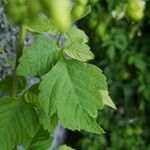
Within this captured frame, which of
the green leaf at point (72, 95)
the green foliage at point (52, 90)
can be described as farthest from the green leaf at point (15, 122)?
the green leaf at point (72, 95)

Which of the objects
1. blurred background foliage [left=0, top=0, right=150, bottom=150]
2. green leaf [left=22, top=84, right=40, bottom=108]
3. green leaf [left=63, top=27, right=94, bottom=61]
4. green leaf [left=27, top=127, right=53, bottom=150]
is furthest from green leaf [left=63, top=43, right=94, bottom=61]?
blurred background foliage [left=0, top=0, right=150, bottom=150]

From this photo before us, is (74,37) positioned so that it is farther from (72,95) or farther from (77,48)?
(72,95)

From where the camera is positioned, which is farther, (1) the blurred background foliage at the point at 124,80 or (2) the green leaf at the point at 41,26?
(1) the blurred background foliage at the point at 124,80

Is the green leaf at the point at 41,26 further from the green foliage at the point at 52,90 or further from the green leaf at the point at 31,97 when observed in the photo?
the green leaf at the point at 31,97

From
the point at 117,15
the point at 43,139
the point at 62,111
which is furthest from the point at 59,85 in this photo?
the point at 117,15

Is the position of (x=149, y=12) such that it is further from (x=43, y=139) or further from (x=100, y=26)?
(x=43, y=139)

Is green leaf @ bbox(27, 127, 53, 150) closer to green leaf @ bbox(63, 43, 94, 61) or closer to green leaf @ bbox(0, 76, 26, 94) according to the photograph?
green leaf @ bbox(0, 76, 26, 94)
